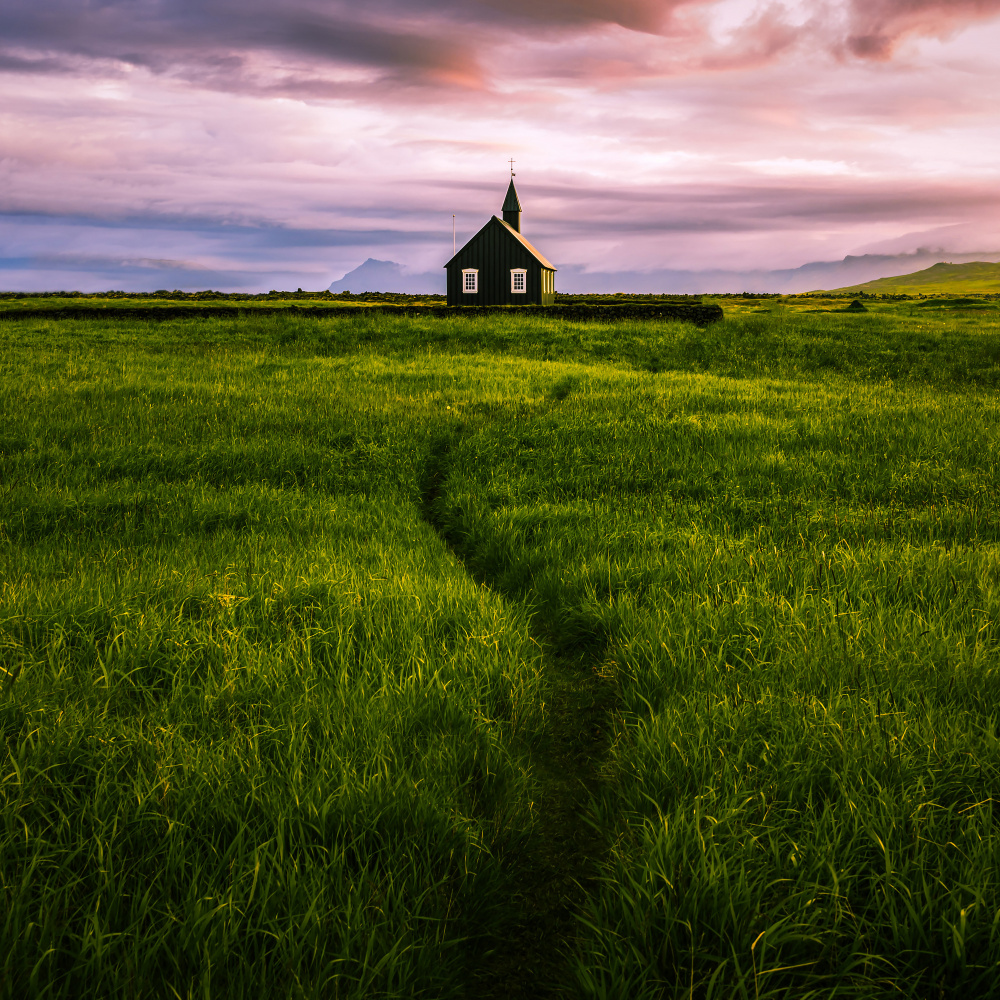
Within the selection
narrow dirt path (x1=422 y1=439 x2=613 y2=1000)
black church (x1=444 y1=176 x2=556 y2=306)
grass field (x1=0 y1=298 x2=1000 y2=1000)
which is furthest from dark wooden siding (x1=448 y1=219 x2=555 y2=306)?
narrow dirt path (x1=422 y1=439 x2=613 y2=1000)

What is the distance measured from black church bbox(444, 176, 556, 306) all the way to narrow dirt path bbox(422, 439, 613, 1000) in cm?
3593

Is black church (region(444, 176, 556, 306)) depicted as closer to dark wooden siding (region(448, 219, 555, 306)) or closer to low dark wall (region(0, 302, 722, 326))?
dark wooden siding (region(448, 219, 555, 306))

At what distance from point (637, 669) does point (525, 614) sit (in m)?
1.06

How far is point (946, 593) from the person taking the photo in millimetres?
4074

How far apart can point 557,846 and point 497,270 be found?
125 ft

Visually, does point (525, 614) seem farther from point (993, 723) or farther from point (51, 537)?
point (51, 537)

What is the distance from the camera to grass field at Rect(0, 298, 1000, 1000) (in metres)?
1.83

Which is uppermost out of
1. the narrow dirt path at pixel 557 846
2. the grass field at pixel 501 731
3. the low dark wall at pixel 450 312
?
the low dark wall at pixel 450 312

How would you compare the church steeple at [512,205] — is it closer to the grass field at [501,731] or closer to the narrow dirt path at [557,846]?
the grass field at [501,731]

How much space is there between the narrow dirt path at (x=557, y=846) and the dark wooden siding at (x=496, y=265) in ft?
119

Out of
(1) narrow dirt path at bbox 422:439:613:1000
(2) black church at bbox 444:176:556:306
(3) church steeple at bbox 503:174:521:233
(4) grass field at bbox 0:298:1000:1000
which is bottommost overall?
(1) narrow dirt path at bbox 422:439:613:1000

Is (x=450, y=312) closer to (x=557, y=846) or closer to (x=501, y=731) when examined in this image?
(x=501, y=731)

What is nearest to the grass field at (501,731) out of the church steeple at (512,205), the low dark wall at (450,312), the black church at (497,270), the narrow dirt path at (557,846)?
the narrow dirt path at (557,846)

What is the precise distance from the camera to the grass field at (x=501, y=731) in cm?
183
